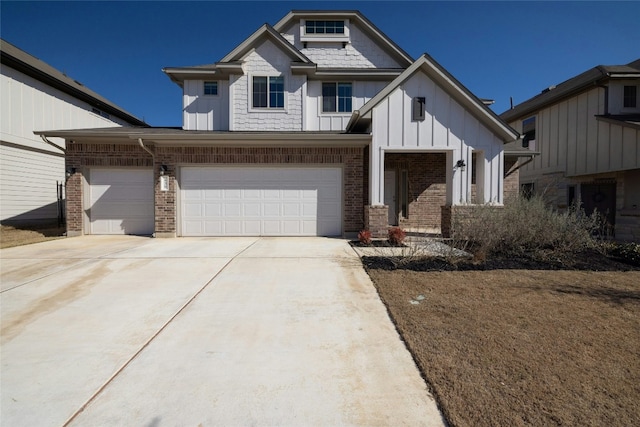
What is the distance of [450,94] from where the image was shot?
9.22 meters

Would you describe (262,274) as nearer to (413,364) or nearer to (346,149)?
(413,364)

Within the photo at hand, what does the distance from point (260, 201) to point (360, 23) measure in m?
9.34

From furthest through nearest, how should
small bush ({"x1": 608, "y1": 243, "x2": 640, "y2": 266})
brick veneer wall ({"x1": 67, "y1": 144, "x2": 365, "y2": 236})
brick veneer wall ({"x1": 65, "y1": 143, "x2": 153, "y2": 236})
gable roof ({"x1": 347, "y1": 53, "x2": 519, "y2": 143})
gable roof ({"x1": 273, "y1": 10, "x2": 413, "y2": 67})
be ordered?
gable roof ({"x1": 273, "y1": 10, "x2": 413, "y2": 67}), brick veneer wall ({"x1": 65, "y1": 143, "x2": 153, "y2": 236}), brick veneer wall ({"x1": 67, "y1": 144, "x2": 365, "y2": 236}), gable roof ({"x1": 347, "y1": 53, "x2": 519, "y2": 143}), small bush ({"x1": 608, "y1": 243, "x2": 640, "y2": 266})

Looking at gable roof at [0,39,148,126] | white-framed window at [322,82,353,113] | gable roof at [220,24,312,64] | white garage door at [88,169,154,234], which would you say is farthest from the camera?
white-framed window at [322,82,353,113]

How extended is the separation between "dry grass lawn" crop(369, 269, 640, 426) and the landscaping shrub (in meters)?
1.62

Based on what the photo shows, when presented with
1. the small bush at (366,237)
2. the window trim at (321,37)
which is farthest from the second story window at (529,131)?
the small bush at (366,237)

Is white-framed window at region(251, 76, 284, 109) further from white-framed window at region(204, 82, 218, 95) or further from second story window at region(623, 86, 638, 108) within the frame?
second story window at region(623, 86, 638, 108)

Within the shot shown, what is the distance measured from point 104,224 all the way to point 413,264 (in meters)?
10.5

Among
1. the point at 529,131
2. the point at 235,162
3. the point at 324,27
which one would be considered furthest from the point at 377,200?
the point at 529,131

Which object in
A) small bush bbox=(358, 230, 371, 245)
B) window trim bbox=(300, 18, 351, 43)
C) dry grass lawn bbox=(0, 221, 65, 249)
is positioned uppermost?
window trim bbox=(300, 18, 351, 43)

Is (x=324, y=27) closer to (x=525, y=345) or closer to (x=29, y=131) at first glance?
(x=29, y=131)

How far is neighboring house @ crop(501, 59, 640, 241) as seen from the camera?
36.3 ft

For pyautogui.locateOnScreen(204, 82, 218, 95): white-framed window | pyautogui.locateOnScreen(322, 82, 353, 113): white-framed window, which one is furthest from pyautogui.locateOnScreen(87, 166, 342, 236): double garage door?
pyautogui.locateOnScreen(204, 82, 218, 95): white-framed window

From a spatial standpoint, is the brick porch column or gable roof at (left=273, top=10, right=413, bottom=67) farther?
gable roof at (left=273, top=10, right=413, bottom=67)
